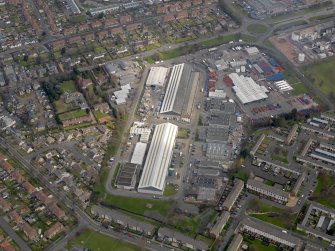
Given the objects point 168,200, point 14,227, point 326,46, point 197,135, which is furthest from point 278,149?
point 14,227

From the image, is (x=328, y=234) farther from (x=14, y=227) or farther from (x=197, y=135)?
(x=14, y=227)

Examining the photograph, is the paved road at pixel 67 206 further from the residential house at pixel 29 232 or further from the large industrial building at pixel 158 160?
the large industrial building at pixel 158 160

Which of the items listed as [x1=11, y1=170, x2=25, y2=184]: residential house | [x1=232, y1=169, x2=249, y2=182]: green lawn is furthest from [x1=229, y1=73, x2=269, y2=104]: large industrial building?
[x1=11, y1=170, x2=25, y2=184]: residential house

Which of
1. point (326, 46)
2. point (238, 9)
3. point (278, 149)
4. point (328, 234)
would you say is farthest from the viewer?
point (238, 9)

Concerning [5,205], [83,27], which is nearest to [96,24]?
[83,27]

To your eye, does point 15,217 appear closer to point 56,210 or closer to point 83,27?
point 56,210

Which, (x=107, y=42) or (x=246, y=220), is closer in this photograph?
(x=246, y=220)

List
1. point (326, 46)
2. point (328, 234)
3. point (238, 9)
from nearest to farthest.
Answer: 1. point (328, 234)
2. point (326, 46)
3. point (238, 9)
